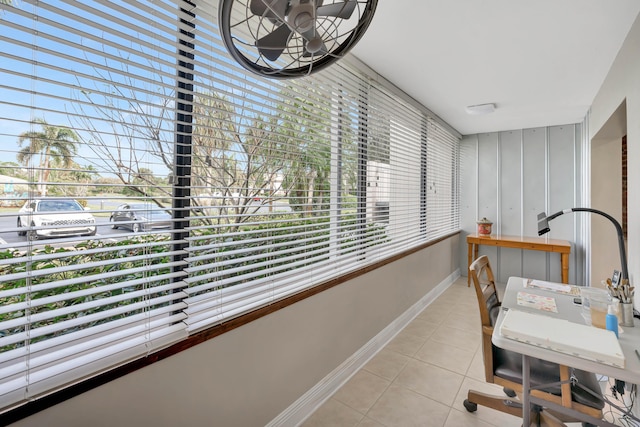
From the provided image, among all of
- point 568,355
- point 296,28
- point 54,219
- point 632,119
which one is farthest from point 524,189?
point 54,219

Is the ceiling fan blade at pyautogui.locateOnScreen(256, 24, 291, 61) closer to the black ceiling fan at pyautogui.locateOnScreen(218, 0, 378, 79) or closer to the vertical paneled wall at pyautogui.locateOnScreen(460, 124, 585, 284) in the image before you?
the black ceiling fan at pyautogui.locateOnScreen(218, 0, 378, 79)

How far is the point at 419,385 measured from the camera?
2.03 metres

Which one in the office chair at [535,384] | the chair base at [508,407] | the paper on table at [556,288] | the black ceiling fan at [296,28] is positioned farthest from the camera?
the paper on table at [556,288]

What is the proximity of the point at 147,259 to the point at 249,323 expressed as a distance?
1.87 feet

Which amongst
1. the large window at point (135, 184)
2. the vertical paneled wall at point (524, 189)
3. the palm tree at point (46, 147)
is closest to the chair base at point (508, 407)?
the large window at point (135, 184)

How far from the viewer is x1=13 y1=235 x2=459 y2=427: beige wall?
39.0 inches

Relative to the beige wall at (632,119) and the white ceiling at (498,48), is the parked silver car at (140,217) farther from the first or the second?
the beige wall at (632,119)

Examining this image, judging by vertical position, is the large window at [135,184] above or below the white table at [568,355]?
above

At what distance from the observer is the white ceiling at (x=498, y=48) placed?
1624mm

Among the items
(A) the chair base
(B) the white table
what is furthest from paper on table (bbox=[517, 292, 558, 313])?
(A) the chair base

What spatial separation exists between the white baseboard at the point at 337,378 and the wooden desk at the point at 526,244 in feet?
5.85

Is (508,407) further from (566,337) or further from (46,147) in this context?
(46,147)

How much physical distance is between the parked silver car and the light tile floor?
1416mm

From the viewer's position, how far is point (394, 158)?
2.81 metres
